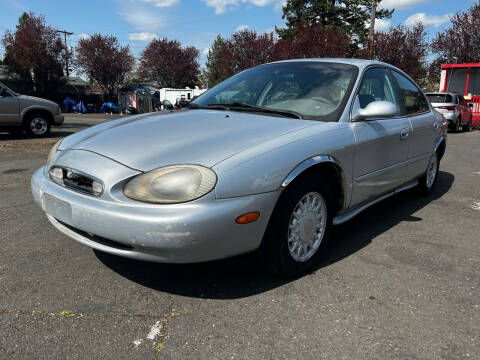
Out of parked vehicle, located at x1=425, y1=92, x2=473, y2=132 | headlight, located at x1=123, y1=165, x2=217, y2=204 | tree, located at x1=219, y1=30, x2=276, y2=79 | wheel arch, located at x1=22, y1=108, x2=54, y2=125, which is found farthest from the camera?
tree, located at x1=219, y1=30, x2=276, y2=79

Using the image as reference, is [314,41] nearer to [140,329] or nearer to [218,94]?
[218,94]

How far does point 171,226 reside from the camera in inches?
80.7

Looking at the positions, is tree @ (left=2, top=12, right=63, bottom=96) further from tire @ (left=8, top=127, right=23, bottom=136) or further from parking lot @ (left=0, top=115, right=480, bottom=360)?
parking lot @ (left=0, top=115, right=480, bottom=360)

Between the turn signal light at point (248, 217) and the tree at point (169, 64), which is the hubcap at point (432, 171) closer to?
the turn signal light at point (248, 217)

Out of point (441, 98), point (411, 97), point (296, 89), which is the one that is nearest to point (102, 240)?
point (296, 89)

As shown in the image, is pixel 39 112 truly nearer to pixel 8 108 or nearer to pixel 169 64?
pixel 8 108

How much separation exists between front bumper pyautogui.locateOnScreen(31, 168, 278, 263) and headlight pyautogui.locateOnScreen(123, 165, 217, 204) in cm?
4

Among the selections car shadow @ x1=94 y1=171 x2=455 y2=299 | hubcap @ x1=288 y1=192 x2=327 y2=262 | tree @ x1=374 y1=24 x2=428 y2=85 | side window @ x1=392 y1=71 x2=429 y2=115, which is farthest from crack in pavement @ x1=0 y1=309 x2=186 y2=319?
tree @ x1=374 y1=24 x2=428 y2=85

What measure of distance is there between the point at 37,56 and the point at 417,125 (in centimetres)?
3510

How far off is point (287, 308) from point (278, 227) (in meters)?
0.48

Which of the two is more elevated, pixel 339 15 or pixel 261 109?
pixel 339 15

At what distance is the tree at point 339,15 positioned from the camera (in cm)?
3594

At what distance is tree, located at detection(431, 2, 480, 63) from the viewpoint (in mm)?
26625

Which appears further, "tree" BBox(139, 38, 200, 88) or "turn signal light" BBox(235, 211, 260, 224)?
"tree" BBox(139, 38, 200, 88)
